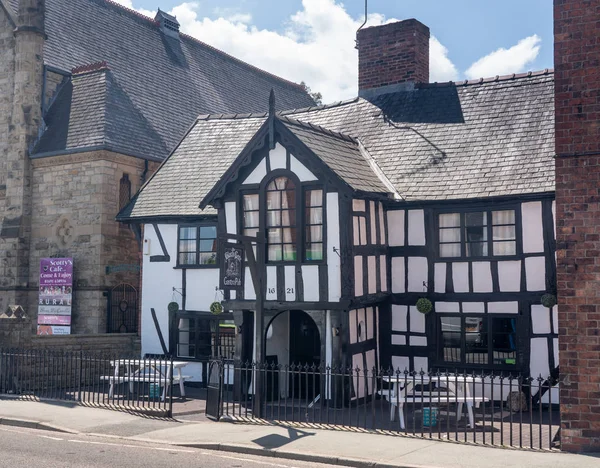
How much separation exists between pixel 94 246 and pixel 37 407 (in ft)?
25.8

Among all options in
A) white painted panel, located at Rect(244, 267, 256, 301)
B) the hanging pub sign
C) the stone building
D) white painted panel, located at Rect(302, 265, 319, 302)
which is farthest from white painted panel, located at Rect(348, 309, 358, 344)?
the stone building

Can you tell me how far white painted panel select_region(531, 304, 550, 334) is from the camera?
1648 cm

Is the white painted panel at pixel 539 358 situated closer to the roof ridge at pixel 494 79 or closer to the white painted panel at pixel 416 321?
the white painted panel at pixel 416 321

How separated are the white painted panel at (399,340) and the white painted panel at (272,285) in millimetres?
3186

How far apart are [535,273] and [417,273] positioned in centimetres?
269

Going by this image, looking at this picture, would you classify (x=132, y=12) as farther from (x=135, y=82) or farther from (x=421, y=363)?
(x=421, y=363)

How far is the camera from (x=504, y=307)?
1692 cm

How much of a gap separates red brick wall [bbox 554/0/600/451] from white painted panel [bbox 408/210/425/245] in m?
6.30

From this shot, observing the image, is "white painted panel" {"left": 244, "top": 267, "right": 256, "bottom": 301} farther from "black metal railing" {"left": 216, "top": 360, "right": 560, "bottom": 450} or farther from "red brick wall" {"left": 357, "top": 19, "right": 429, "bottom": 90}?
"red brick wall" {"left": 357, "top": 19, "right": 429, "bottom": 90}

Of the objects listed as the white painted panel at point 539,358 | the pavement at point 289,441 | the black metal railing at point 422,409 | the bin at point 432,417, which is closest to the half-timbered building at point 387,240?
the white painted panel at point 539,358

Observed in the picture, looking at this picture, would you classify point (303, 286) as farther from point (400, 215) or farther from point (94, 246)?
point (94, 246)

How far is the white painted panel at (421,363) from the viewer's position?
57.8 feet

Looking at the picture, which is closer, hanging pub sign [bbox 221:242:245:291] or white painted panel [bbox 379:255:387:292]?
hanging pub sign [bbox 221:242:245:291]

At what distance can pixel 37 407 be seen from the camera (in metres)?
15.7
